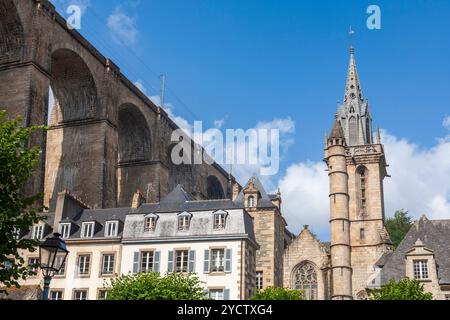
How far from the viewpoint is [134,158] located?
176 feet

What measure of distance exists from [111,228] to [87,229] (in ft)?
4.22

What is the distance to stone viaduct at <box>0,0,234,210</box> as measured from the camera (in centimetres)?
3716

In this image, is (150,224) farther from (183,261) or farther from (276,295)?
(276,295)

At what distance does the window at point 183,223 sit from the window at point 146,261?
188 cm

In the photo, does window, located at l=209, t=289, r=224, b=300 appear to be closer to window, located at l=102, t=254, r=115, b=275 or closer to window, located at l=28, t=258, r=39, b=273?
window, located at l=102, t=254, r=115, b=275

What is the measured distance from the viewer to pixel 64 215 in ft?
115

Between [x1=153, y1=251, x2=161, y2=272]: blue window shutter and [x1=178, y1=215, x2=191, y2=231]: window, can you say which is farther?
[x1=178, y1=215, x2=191, y2=231]: window

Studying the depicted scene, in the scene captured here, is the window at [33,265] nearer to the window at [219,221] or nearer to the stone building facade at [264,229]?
the window at [219,221]

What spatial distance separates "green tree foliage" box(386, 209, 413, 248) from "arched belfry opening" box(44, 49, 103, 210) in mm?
36392

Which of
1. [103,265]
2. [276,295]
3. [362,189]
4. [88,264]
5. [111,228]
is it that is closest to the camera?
[276,295]

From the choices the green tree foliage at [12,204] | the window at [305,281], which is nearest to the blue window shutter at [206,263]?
the green tree foliage at [12,204]

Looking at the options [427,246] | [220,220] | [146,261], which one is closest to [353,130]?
[427,246]

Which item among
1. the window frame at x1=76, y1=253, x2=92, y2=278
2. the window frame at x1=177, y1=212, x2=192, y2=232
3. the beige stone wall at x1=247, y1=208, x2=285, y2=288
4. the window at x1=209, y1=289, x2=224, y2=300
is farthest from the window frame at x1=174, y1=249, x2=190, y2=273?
the beige stone wall at x1=247, y1=208, x2=285, y2=288

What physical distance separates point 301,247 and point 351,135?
13.4 metres
